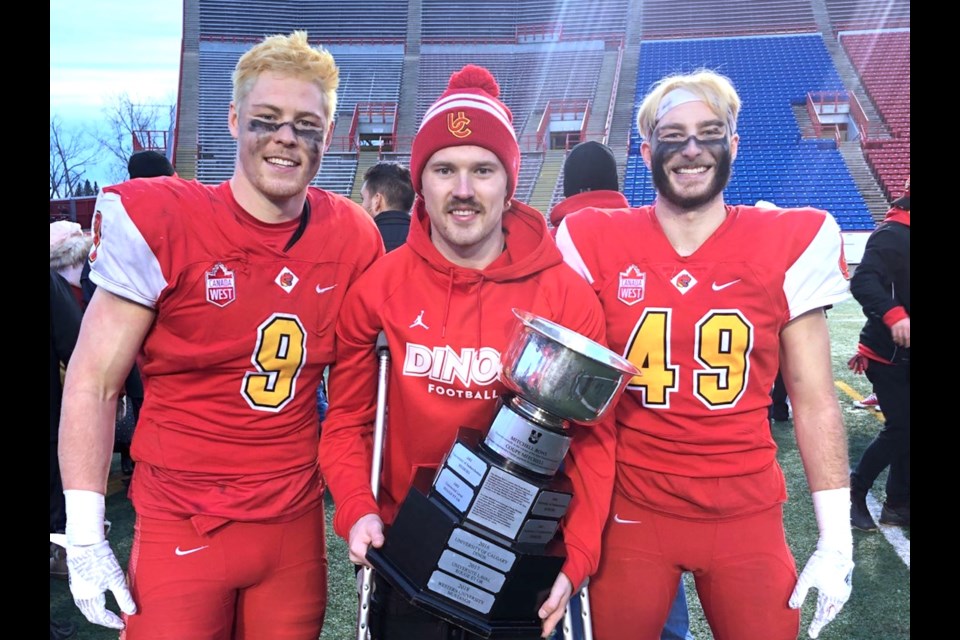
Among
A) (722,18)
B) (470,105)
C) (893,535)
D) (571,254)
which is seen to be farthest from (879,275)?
(722,18)

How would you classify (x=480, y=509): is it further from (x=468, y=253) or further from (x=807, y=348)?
(x=807, y=348)

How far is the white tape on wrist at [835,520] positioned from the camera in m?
2.23

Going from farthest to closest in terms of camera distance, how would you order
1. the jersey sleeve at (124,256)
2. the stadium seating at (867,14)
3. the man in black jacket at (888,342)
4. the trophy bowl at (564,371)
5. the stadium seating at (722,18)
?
the stadium seating at (722,18) → the stadium seating at (867,14) → the man in black jacket at (888,342) → the jersey sleeve at (124,256) → the trophy bowl at (564,371)

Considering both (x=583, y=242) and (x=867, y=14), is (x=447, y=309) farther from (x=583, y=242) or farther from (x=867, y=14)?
(x=867, y=14)

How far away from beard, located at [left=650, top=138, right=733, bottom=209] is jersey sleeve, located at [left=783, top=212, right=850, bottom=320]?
1.03 ft

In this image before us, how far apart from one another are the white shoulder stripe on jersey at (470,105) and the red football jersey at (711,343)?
57 centimetres

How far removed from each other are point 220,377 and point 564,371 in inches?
39.6

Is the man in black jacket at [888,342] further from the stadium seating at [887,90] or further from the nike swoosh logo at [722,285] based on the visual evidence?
the stadium seating at [887,90]

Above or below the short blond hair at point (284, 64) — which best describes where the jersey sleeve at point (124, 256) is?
below

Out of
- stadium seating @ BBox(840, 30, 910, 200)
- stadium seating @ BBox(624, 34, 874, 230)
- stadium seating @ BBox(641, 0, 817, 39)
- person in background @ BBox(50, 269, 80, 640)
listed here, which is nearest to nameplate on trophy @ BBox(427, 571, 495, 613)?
person in background @ BBox(50, 269, 80, 640)

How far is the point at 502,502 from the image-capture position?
1806mm

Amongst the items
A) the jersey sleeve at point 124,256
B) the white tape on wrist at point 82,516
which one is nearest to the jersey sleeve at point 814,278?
the jersey sleeve at point 124,256

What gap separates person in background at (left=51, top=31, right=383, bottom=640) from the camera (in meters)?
2.03

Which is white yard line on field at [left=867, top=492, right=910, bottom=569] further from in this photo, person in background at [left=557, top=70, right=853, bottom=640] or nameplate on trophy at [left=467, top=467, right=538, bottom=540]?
nameplate on trophy at [left=467, top=467, right=538, bottom=540]
